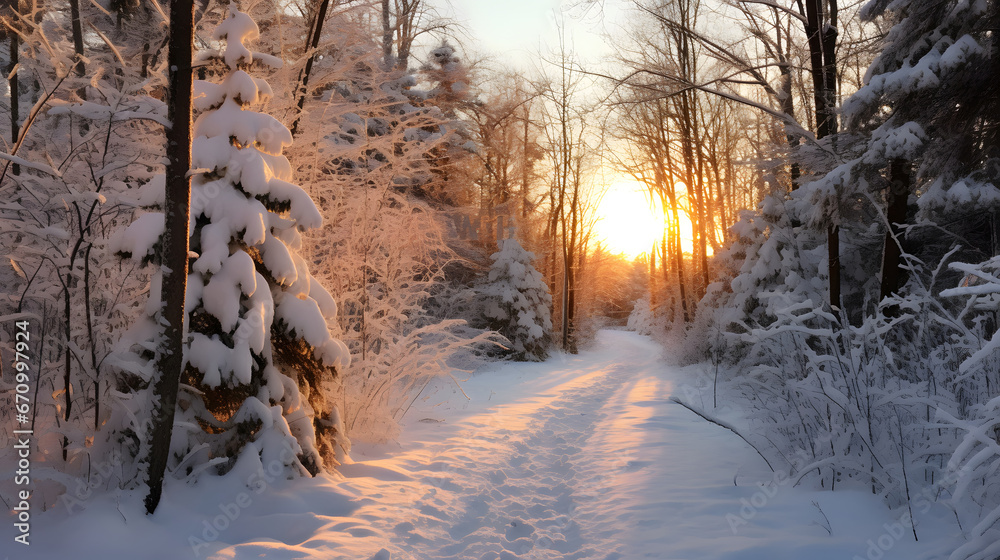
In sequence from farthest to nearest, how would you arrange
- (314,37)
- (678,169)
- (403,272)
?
1. (678,169)
2. (403,272)
3. (314,37)

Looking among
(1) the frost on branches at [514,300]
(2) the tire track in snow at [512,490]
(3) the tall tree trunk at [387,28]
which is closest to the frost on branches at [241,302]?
(2) the tire track in snow at [512,490]

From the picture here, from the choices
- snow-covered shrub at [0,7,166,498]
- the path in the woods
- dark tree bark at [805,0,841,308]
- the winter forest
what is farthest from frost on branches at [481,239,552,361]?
snow-covered shrub at [0,7,166,498]

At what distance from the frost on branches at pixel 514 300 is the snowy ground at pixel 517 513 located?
11.3 meters

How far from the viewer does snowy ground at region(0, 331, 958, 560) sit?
303 centimetres

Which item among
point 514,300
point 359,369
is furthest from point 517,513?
point 514,300

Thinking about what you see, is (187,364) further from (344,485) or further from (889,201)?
(889,201)

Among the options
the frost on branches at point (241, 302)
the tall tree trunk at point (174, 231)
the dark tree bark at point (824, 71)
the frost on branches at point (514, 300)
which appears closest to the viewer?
the tall tree trunk at point (174, 231)

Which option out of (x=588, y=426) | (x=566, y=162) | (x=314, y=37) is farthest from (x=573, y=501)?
(x=566, y=162)

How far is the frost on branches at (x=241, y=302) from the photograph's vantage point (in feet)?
12.7

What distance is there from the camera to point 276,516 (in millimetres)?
3576

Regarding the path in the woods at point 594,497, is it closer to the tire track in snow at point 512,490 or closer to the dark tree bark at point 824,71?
the tire track in snow at point 512,490

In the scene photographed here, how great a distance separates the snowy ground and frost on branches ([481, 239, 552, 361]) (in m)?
11.3

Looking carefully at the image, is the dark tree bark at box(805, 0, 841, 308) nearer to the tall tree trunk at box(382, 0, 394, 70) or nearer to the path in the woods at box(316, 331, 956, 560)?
the path in the woods at box(316, 331, 956, 560)

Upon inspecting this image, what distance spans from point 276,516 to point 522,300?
1487 cm
